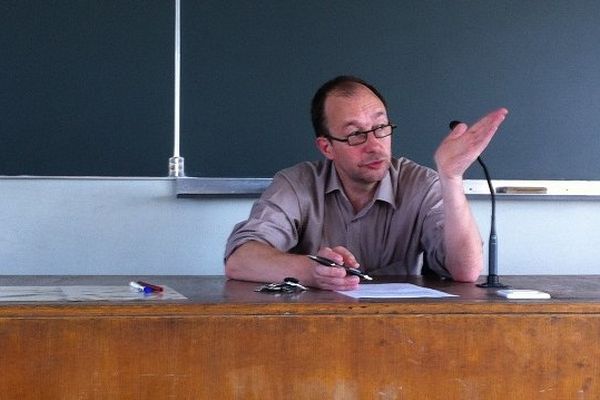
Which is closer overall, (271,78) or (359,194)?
(359,194)

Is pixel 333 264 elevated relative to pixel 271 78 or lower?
lower

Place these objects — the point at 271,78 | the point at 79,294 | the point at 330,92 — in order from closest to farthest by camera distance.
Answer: the point at 79,294 < the point at 330,92 < the point at 271,78

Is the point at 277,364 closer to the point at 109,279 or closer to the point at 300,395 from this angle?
the point at 300,395

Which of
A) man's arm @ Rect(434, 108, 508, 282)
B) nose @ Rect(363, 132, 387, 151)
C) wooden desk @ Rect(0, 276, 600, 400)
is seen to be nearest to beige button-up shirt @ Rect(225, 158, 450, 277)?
nose @ Rect(363, 132, 387, 151)

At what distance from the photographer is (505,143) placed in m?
3.45

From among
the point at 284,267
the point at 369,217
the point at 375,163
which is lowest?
the point at 284,267

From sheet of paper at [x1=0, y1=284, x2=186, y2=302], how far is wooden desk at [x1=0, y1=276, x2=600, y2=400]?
0.34ft

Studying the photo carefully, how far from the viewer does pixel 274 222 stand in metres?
2.70

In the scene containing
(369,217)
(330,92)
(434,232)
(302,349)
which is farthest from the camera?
(330,92)

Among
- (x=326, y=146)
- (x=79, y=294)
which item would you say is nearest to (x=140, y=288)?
(x=79, y=294)

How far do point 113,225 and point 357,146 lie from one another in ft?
3.41

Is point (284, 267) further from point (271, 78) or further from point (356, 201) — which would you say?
point (271, 78)

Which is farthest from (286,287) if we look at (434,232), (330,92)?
(330,92)

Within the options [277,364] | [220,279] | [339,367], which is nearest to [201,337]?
[277,364]
